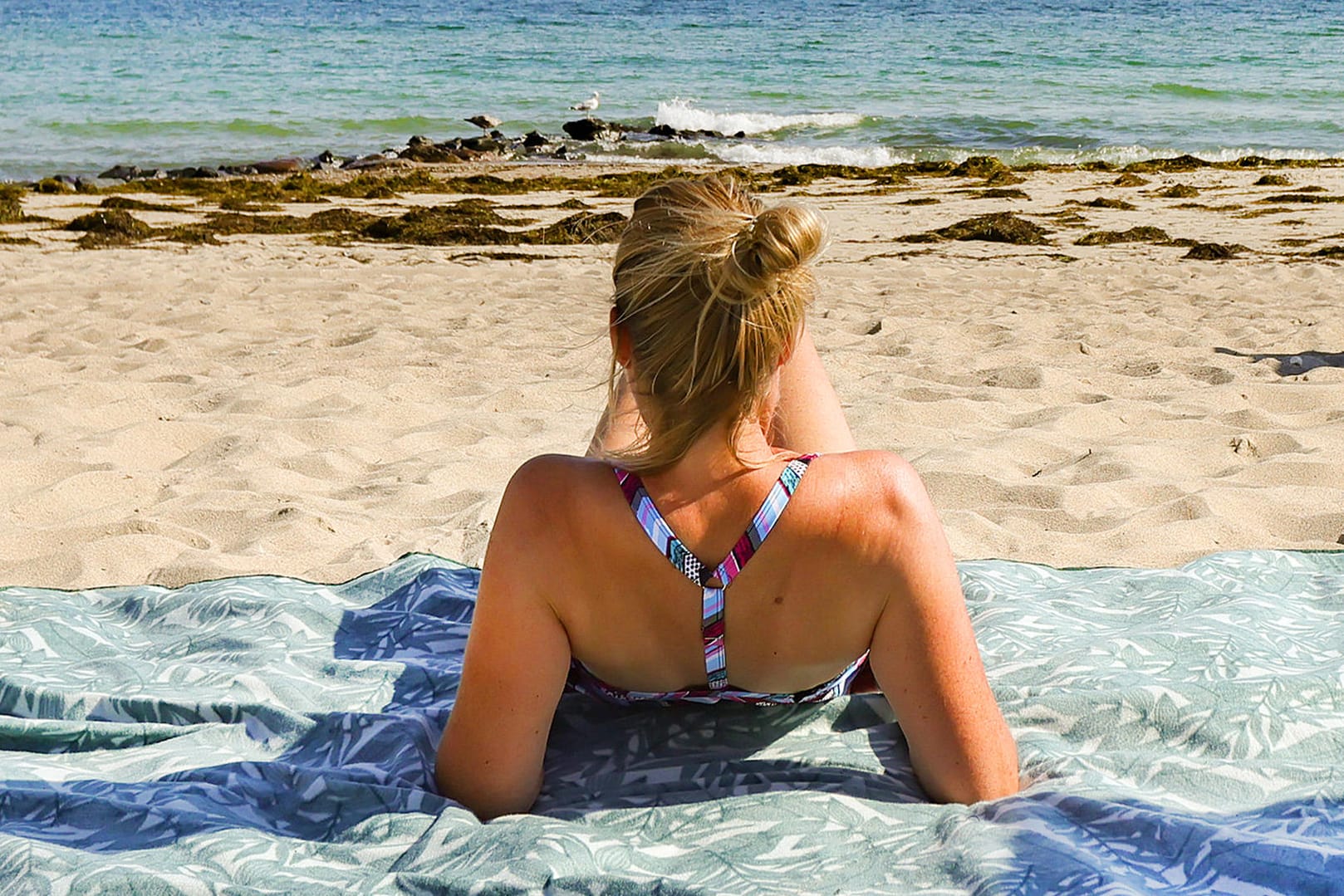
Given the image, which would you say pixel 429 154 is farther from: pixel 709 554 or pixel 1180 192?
pixel 709 554

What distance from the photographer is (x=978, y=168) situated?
1407 cm

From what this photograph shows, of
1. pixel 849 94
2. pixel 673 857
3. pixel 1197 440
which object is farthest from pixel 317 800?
pixel 849 94

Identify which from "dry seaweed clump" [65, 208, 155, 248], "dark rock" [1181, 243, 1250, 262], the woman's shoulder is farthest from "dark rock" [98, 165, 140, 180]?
the woman's shoulder

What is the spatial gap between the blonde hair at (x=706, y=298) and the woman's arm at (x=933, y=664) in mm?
314

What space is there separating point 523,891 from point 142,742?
3.33ft

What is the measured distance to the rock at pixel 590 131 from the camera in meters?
19.4

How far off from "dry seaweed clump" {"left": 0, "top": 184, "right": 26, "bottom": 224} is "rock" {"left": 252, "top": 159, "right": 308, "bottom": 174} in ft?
12.1

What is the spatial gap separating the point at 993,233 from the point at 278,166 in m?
9.84

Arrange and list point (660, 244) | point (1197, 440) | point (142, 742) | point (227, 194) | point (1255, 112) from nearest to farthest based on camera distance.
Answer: point (660, 244)
point (142, 742)
point (1197, 440)
point (227, 194)
point (1255, 112)

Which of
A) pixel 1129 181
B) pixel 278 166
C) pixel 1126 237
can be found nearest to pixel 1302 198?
pixel 1129 181

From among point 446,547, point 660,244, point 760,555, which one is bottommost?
point 446,547

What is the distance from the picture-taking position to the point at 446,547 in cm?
371

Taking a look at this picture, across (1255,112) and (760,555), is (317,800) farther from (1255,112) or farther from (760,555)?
(1255,112)

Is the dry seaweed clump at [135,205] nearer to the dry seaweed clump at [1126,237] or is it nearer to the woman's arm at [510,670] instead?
the dry seaweed clump at [1126,237]
